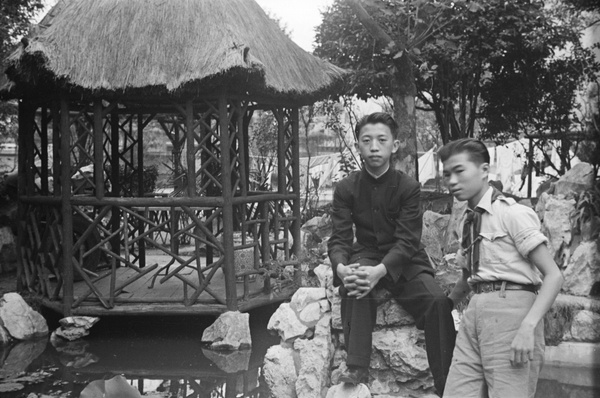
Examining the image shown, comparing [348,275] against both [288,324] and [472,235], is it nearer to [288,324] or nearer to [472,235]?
[472,235]

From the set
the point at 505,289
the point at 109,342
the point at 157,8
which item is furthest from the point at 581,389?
the point at 157,8

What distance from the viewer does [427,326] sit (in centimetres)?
391

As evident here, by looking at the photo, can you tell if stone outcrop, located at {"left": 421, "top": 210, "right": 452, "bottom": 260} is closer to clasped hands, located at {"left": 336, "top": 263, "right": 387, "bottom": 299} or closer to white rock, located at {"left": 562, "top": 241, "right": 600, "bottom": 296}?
white rock, located at {"left": 562, "top": 241, "right": 600, "bottom": 296}

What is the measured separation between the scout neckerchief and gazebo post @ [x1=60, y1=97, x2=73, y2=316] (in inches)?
231

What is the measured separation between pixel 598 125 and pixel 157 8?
756 cm

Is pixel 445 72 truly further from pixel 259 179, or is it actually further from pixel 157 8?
pixel 157 8

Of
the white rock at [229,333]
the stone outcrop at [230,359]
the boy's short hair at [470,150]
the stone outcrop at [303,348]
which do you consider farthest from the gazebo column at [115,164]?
the boy's short hair at [470,150]

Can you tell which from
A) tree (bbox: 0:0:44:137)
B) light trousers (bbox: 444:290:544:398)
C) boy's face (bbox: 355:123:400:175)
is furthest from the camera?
tree (bbox: 0:0:44:137)

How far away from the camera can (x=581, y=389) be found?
6.00 m

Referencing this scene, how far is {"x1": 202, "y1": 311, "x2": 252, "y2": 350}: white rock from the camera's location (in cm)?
759

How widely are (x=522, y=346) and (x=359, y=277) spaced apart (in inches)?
43.1

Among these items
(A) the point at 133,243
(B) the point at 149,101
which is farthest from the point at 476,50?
(A) the point at 133,243

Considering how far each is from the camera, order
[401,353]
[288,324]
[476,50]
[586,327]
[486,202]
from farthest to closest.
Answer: [476,50], [586,327], [288,324], [401,353], [486,202]

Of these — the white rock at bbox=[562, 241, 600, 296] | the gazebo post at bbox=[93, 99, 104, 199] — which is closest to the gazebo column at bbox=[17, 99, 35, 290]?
the gazebo post at bbox=[93, 99, 104, 199]
